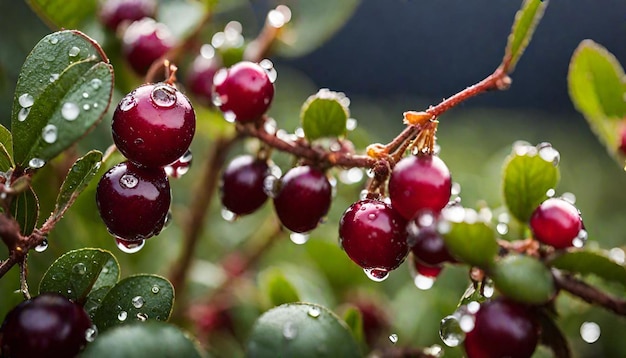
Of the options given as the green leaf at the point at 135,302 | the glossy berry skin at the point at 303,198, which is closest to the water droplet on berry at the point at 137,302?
the green leaf at the point at 135,302

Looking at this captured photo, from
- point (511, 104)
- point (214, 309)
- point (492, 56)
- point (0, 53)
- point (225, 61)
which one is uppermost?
point (225, 61)

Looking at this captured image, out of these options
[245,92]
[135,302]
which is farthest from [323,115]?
[135,302]

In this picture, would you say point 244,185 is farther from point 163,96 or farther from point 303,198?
point 163,96

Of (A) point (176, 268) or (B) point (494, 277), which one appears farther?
(A) point (176, 268)

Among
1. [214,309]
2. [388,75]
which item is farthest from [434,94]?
[214,309]

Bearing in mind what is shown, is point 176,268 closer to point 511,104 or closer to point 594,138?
point 594,138

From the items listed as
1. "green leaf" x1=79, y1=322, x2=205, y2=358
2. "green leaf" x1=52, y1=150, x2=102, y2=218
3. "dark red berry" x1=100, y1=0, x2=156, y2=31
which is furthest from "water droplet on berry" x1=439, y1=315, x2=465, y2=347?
"dark red berry" x1=100, y1=0, x2=156, y2=31

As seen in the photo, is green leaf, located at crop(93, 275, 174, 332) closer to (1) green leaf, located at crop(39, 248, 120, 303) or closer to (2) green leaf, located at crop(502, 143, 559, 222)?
(1) green leaf, located at crop(39, 248, 120, 303)
